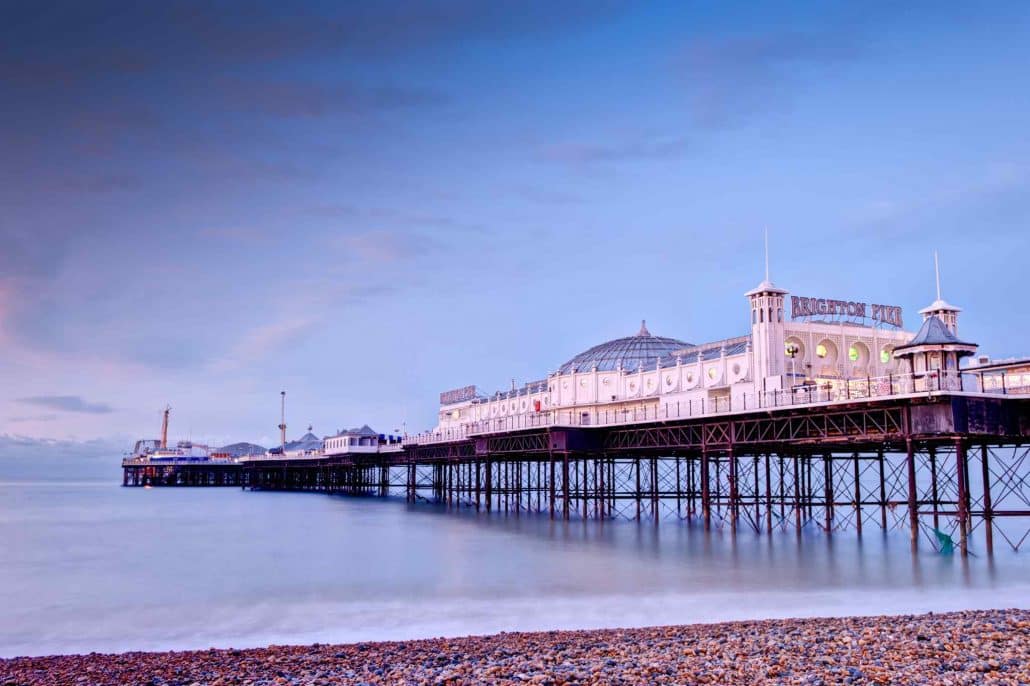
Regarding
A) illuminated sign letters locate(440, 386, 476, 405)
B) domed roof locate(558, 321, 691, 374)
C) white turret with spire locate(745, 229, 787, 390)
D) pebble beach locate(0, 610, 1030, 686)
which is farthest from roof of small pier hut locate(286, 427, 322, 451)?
pebble beach locate(0, 610, 1030, 686)

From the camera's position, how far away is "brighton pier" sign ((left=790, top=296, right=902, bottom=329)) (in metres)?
55.7

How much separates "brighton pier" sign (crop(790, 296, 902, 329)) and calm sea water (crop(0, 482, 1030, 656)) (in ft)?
44.0

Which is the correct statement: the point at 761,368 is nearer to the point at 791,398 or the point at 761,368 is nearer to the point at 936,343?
the point at 791,398

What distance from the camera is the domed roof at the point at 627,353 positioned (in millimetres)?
76438

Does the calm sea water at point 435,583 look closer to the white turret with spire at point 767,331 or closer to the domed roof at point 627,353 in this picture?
the white turret with spire at point 767,331

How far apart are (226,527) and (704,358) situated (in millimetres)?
35218

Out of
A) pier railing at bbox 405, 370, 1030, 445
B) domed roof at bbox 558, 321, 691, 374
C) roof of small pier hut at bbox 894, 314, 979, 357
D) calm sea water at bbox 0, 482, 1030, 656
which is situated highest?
domed roof at bbox 558, 321, 691, 374

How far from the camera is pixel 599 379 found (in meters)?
74.1

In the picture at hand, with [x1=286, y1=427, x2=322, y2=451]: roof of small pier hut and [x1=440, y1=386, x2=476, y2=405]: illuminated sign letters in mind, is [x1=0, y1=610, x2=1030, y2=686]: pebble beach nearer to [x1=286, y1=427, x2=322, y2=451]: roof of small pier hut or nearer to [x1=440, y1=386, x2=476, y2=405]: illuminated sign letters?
[x1=440, y1=386, x2=476, y2=405]: illuminated sign letters

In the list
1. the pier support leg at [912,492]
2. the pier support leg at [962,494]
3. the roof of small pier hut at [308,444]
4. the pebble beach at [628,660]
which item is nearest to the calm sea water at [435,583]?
the pier support leg at [962,494]

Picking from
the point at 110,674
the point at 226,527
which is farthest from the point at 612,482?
the point at 110,674

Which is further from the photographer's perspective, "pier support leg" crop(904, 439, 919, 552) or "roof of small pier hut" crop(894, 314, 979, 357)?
"pier support leg" crop(904, 439, 919, 552)

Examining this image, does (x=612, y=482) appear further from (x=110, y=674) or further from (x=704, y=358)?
(x=110, y=674)

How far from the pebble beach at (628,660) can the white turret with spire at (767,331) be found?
32562 mm
